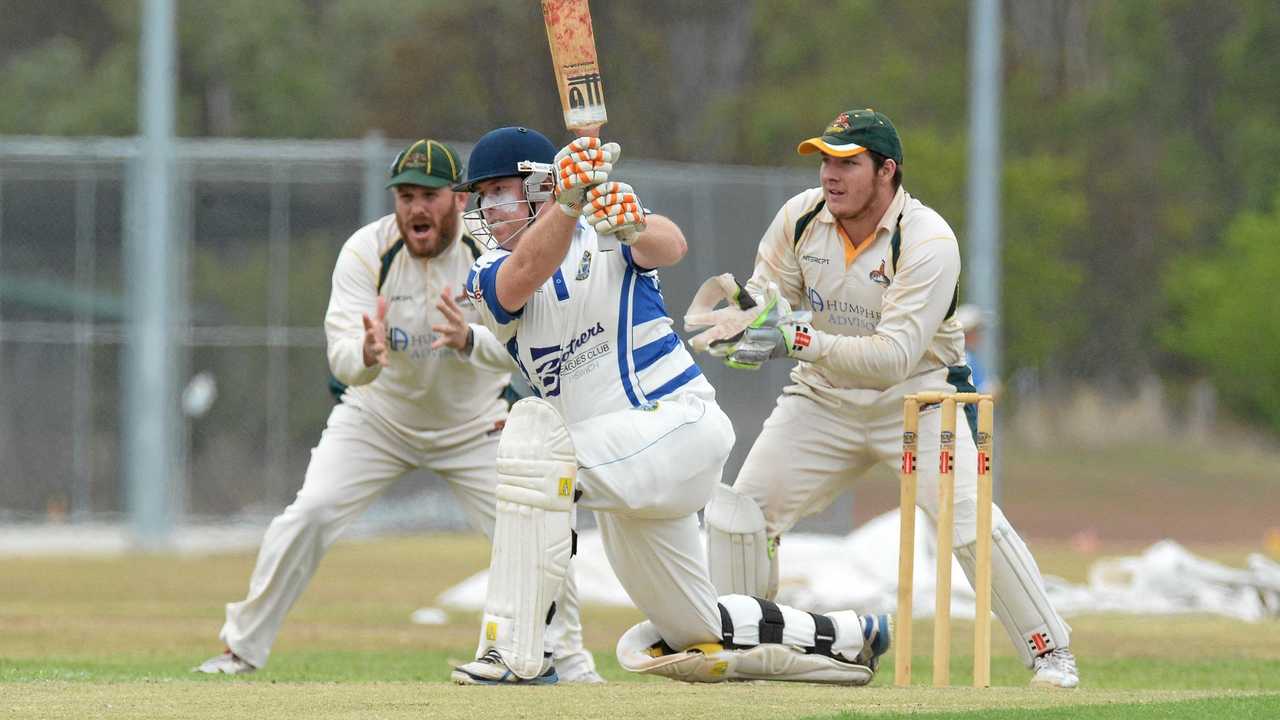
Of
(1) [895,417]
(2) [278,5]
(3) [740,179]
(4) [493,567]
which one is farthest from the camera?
(2) [278,5]

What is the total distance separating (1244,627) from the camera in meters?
13.7

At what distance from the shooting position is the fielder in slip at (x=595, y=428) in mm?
7250

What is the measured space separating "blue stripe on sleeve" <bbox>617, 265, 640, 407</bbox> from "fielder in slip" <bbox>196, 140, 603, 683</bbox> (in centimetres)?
184

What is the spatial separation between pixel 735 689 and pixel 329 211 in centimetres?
1519

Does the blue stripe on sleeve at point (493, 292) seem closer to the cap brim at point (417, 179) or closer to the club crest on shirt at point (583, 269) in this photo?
the club crest on shirt at point (583, 269)

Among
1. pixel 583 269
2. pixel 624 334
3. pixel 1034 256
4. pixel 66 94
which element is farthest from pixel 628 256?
pixel 66 94

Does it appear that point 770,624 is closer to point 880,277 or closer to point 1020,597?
point 1020,597

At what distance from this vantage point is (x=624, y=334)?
7.54 meters

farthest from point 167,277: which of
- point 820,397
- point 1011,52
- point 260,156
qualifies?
point 1011,52

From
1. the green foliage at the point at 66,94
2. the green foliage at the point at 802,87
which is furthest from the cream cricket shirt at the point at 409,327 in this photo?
the green foliage at the point at 66,94

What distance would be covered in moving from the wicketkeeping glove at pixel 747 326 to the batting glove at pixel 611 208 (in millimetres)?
750

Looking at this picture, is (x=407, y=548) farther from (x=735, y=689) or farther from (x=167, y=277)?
(x=735, y=689)

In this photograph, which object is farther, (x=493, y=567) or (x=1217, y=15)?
(x=1217, y=15)

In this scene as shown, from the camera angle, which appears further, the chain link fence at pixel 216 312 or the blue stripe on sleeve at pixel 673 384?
the chain link fence at pixel 216 312
